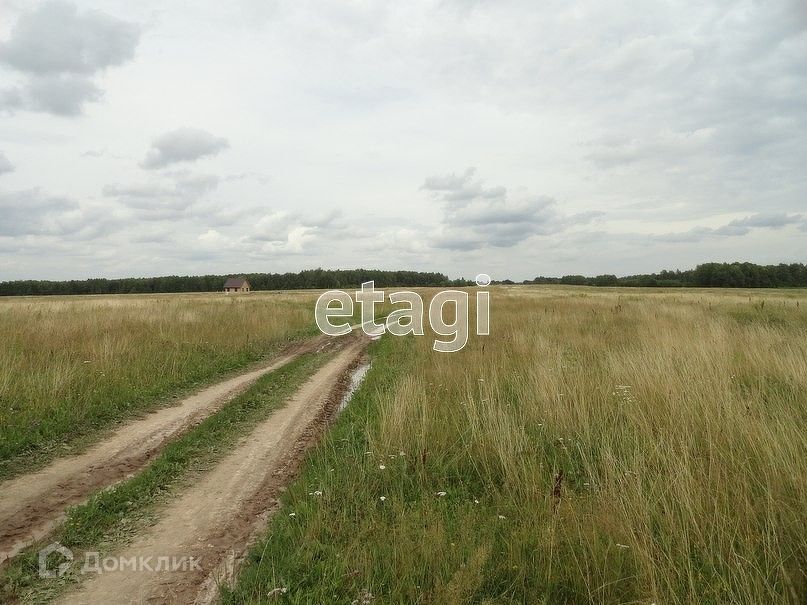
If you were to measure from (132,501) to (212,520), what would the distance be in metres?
1.06

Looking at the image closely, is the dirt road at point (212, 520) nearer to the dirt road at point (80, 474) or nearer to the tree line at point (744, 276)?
the dirt road at point (80, 474)

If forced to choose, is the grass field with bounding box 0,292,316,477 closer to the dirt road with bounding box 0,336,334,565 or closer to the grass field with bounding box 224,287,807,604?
the dirt road with bounding box 0,336,334,565

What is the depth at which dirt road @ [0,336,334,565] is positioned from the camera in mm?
4109

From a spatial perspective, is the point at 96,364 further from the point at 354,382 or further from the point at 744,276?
the point at 744,276

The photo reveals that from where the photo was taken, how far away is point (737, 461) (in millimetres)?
4176

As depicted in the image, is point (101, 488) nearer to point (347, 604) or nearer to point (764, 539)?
point (347, 604)

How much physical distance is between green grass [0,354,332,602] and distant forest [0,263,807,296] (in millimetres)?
116003

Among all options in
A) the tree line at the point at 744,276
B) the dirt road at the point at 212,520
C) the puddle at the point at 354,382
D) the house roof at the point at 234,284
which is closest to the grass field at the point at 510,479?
the dirt road at the point at 212,520

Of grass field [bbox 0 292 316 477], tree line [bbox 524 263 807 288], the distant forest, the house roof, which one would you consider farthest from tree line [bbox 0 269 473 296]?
grass field [bbox 0 292 316 477]

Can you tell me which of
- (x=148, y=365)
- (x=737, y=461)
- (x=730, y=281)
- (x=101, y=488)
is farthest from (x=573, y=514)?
(x=730, y=281)

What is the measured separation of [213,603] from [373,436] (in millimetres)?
3112

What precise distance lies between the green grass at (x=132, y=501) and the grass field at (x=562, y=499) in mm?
1442

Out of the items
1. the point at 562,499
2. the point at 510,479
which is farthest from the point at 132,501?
the point at 562,499

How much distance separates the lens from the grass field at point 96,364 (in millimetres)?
6766
